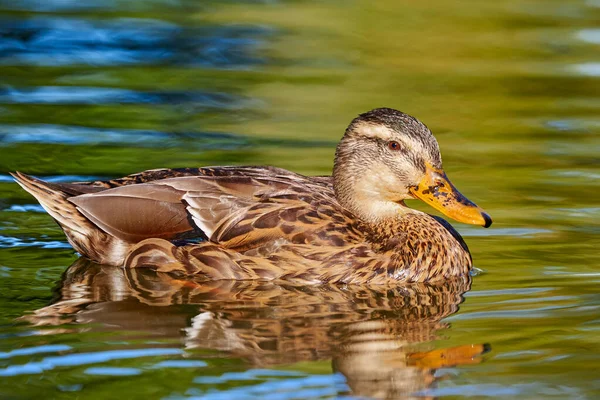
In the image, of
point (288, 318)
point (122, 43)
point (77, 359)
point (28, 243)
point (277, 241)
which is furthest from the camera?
point (122, 43)

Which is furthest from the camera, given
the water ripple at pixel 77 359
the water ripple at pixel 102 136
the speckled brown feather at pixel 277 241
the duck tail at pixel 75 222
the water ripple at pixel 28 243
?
the water ripple at pixel 102 136

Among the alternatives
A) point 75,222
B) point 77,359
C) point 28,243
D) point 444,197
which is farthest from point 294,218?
point 77,359

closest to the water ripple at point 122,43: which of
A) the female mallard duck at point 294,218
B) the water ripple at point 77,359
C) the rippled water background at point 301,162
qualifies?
the rippled water background at point 301,162

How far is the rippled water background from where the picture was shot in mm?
6891

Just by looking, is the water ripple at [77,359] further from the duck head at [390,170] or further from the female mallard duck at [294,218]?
the duck head at [390,170]

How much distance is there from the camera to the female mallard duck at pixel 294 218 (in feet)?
29.5

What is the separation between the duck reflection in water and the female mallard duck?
0.14 m

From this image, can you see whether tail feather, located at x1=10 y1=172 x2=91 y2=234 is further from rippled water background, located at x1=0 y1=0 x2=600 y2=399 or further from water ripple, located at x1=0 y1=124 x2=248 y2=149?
water ripple, located at x1=0 y1=124 x2=248 y2=149

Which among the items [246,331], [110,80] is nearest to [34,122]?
[110,80]

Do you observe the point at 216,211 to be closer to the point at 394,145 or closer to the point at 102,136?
the point at 394,145

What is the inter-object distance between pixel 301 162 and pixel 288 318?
4.05m

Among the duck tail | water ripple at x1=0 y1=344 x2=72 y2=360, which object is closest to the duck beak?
the duck tail

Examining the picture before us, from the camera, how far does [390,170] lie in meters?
9.16

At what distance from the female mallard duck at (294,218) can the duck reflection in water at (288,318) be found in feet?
0.46
